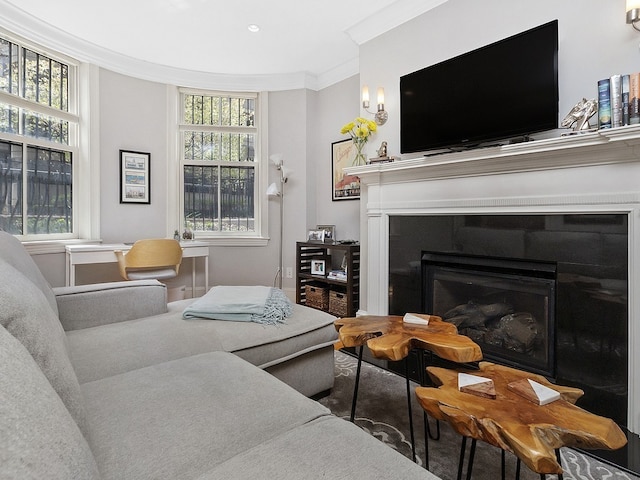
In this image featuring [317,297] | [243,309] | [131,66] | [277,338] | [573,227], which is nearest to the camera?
[277,338]

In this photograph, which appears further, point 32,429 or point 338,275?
point 338,275

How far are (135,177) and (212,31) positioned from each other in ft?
5.63

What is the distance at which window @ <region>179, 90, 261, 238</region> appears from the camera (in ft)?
14.1

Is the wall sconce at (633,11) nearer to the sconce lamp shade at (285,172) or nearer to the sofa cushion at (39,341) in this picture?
the sofa cushion at (39,341)

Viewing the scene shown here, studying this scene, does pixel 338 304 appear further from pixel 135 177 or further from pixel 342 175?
pixel 135 177

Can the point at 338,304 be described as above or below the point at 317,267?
below

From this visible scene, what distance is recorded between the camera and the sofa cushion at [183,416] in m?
0.79

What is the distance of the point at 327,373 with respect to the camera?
6.22ft

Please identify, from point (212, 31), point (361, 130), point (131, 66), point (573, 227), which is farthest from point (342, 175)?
point (131, 66)

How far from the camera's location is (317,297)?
366 cm

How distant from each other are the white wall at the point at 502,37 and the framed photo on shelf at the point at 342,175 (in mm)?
847

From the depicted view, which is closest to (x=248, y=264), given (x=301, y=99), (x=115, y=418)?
(x=301, y=99)

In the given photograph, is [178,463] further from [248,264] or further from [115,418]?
[248,264]

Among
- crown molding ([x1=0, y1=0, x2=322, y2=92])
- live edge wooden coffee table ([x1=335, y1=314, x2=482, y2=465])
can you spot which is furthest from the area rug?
crown molding ([x1=0, y1=0, x2=322, y2=92])
